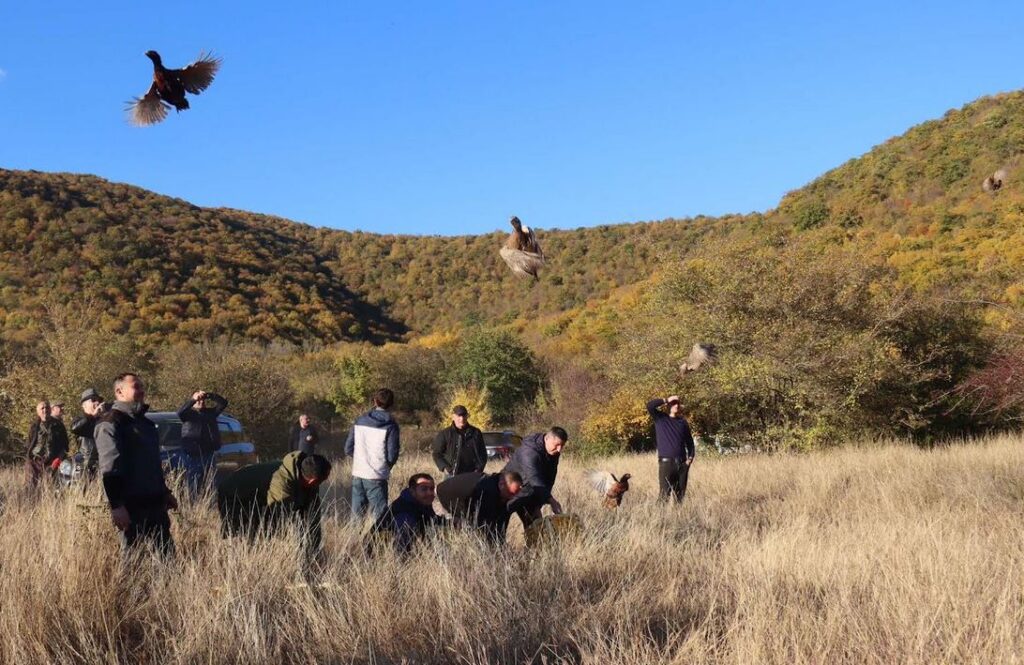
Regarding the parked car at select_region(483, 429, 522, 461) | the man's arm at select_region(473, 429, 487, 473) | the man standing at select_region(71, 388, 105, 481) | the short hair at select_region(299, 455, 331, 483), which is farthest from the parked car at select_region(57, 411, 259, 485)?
the parked car at select_region(483, 429, 522, 461)

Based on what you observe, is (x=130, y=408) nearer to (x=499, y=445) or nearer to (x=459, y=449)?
(x=459, y=449)

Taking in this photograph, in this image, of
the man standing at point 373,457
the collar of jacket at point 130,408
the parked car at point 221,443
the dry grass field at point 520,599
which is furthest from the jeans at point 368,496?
the parked car at point 221,443

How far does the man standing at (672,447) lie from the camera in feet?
29.0

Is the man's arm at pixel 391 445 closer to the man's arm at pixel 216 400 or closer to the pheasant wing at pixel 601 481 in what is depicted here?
the pheasant wing at pixel 601 481

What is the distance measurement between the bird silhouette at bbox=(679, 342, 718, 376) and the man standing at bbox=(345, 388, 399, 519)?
27.2 ft

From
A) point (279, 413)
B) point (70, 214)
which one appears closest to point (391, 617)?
point (279, 413)

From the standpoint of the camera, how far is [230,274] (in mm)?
46719

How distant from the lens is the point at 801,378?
16844mm

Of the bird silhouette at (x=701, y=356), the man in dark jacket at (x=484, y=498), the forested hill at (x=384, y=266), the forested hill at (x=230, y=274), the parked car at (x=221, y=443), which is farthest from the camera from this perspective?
the forested hill at (x=230, y=274)

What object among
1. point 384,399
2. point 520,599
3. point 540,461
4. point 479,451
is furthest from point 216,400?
point 520,599

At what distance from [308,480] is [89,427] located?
3.50 m

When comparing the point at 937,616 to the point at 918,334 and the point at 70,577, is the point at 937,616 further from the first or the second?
the point at 918,334

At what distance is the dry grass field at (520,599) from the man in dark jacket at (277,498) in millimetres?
229

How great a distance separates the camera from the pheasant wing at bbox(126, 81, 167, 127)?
408 cm
